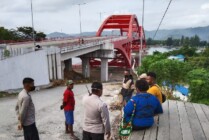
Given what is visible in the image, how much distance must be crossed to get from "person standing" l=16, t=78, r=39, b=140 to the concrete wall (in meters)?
11.2

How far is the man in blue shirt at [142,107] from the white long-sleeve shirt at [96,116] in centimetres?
51

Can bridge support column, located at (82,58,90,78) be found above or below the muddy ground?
below

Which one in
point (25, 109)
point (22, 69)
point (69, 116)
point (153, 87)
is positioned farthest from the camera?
point (22, 69)

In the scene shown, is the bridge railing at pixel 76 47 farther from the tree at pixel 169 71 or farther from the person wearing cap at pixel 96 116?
the person wearing cap at pixel 96 116

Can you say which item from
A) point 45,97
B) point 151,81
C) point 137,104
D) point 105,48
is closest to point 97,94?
point 137,104

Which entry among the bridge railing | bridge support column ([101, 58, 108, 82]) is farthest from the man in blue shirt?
bridge support column ([101, 58, 108, 82])

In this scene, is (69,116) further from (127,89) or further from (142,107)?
(142,107)

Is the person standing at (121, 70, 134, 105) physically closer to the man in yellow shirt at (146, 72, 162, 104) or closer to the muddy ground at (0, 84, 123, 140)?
the muddy ground at (0, 84, 123, 140)

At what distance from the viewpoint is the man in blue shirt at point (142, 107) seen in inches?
187

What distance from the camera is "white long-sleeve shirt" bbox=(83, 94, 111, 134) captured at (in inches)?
174

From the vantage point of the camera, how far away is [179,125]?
5316 millimetres

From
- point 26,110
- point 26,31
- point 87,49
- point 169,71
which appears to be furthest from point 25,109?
point 26,31

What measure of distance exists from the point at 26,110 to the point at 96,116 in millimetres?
1563

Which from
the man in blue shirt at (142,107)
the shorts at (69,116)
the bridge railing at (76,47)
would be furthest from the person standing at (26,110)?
the bridge railing at (76,47)
